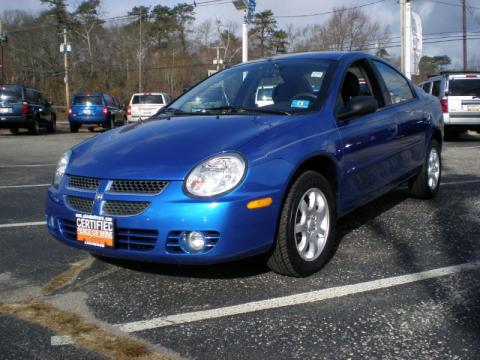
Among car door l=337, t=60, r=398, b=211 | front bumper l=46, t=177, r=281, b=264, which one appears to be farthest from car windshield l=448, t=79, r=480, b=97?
front bumper l=46, t=177, r=281, b=264

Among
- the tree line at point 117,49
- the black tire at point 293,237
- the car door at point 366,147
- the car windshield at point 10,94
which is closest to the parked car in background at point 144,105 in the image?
the car windshield at point 10,94

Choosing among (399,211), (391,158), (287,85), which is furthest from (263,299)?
(399,211)

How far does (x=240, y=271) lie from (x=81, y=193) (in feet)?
3.83

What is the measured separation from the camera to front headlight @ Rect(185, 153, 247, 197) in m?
3.07

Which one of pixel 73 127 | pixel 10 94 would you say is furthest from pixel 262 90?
pixel 73 127

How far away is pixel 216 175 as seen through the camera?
123 inches

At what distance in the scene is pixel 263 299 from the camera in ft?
10.7

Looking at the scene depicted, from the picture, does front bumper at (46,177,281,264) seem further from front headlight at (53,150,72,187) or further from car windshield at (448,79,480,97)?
car windshield at (448,79,480,97)

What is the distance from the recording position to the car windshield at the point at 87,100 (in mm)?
21631

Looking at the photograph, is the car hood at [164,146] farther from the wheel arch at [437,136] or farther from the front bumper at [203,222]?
the wheel arch at [437,136]

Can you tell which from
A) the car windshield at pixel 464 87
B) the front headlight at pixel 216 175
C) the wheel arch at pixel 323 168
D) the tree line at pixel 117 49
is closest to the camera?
the front headlight at pixel 216 175

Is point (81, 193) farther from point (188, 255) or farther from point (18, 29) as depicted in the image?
point (18, 29)

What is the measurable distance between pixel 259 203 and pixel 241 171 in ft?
0.68

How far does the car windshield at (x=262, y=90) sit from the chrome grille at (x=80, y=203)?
124 cm
